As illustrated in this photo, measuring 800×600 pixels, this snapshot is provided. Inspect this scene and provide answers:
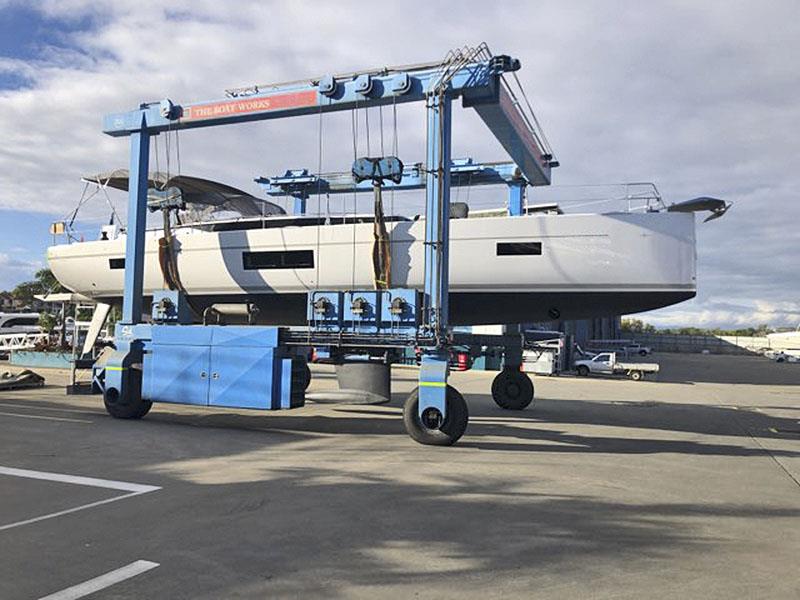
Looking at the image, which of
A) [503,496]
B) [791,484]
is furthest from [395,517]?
[791,484]

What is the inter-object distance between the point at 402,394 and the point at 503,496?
9.42m

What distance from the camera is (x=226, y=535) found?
4141mm

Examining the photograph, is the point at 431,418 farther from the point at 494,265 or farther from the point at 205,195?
the point at 205,195

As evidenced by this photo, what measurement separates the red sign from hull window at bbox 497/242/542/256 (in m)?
3.46

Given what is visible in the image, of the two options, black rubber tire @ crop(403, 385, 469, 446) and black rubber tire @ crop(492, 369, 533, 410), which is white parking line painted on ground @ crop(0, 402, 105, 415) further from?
black rubber tire @ crop(492, 369, 533, 410)

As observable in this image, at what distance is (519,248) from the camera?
927 cm

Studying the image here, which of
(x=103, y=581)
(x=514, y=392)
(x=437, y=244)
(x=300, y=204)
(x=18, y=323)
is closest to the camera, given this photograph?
(x=103, y=581)

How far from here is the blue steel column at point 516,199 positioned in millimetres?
10797

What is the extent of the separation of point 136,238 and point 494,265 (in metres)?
5.74

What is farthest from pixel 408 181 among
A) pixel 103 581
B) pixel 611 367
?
pixel 611 367

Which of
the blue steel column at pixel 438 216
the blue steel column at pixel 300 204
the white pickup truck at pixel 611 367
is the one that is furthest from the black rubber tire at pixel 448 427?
the white pickup truck at pixel 611 367

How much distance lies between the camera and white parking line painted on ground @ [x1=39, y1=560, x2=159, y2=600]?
10.2 feet

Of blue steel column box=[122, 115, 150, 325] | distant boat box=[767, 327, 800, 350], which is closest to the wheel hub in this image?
blue steel column box=[122, 115, 150, 325]

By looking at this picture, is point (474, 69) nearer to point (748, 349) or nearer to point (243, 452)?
point (243, 452)
